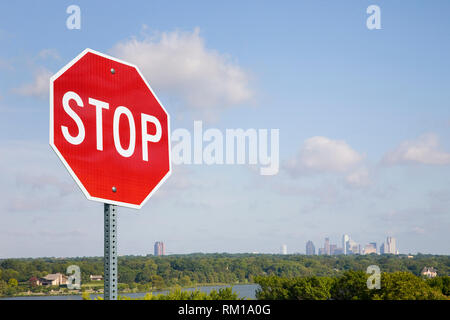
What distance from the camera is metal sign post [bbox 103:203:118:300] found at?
4992 mm

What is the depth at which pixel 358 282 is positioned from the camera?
2844 inches

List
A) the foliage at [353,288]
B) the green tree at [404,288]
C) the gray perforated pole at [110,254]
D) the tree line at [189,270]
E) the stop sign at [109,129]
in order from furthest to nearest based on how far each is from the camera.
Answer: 1. the tree line at [189,270]
2. the foliage at [353,288]
3. the green tree at [404,288]
4. the gray perforated pole at [110,254]
5. the stop sign at [109,129]

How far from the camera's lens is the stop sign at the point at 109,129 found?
4.73m

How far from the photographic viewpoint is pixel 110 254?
16.4ft

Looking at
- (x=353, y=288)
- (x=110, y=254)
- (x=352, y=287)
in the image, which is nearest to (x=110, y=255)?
(x=110, y=254)

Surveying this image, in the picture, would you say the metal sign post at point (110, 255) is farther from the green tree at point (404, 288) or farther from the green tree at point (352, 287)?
the green tree at point (352, 287)

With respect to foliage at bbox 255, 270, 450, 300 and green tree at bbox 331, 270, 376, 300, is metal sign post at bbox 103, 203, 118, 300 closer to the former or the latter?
foliage at bbox 255, 270, 450, 300

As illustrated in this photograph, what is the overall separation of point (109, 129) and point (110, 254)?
4.27 feet

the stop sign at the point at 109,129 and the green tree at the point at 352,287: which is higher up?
the stop sign at the point at 109,129

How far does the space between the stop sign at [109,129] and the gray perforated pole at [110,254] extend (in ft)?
0.53

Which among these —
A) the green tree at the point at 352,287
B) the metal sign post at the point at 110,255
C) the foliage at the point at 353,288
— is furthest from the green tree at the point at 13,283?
the metal sign post at the point at 110,255
